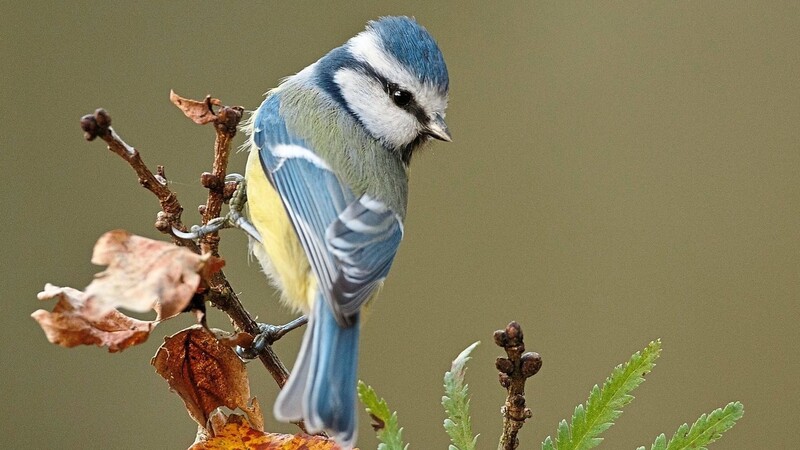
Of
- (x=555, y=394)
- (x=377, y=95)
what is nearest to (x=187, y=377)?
(x=377, y=95)

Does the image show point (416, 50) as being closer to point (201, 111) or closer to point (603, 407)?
point (201, 111)

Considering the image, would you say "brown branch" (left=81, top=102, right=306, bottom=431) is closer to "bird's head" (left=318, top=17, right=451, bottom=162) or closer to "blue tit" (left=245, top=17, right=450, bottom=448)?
"blue tit" (left=245, top=17, right=450, bottom=448)

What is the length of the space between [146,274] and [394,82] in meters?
0.67

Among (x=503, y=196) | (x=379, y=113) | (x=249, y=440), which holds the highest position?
(x=503, y=196)

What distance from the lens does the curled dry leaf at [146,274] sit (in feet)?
1.64

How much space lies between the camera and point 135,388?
7.23ft

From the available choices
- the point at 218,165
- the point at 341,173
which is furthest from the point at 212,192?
the point at 341,173

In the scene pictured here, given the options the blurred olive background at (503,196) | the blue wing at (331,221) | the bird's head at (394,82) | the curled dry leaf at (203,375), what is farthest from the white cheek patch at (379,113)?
the blurred olive background at (503,196)

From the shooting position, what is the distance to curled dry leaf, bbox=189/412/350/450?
564 millimetres

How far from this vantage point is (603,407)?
55 cm

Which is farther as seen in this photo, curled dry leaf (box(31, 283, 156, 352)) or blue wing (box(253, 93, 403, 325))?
blue wing (box(253, 93, 403, 325))

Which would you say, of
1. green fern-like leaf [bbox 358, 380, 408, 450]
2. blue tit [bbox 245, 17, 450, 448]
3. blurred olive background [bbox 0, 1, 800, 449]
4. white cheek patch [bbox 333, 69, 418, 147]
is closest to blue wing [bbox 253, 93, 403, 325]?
blue tit [bbox 245, 17, 450, 448]

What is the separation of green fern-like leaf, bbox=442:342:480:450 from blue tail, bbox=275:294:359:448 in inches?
2.8

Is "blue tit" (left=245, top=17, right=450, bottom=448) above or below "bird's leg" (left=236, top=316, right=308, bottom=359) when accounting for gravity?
above
